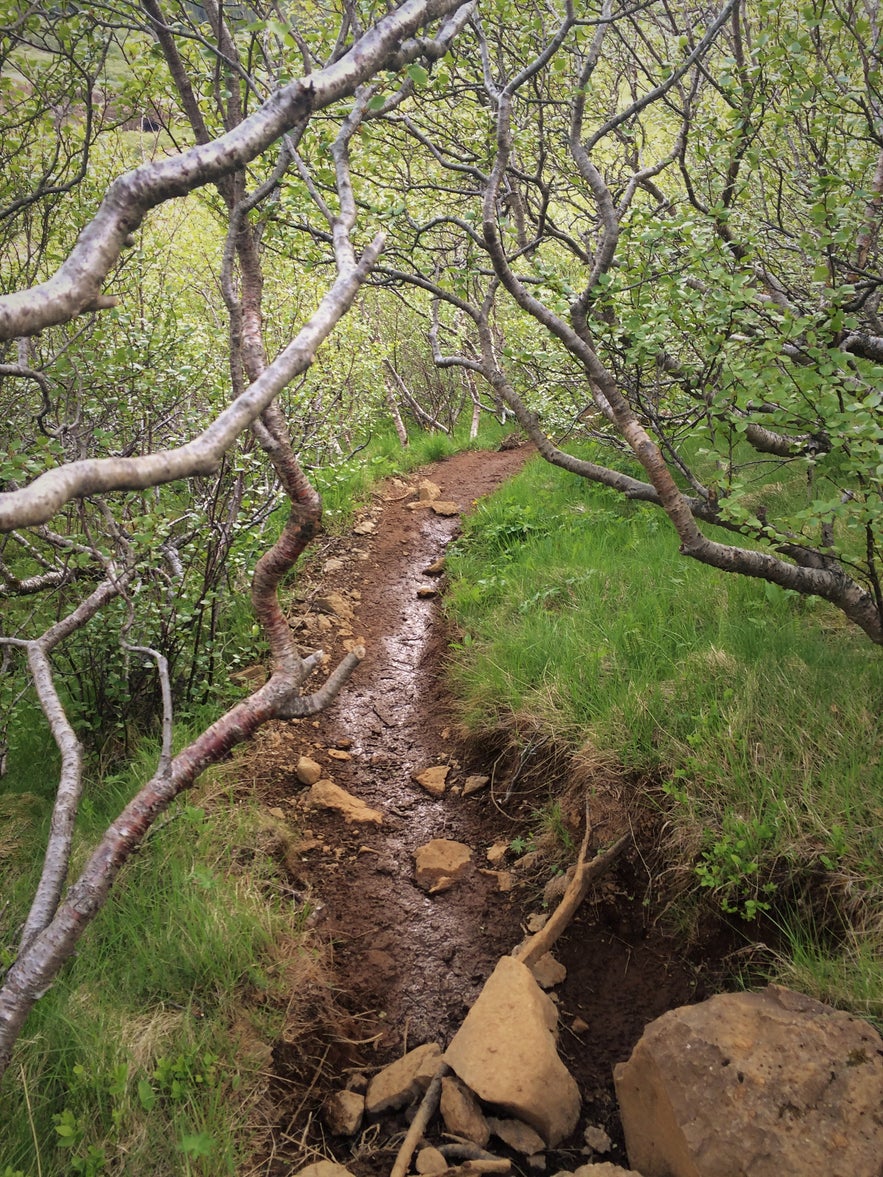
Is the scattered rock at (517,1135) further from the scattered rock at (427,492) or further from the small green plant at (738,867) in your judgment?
the scattered rock at (427,492)

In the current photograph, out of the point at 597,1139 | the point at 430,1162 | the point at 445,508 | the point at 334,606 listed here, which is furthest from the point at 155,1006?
the point at 445,508

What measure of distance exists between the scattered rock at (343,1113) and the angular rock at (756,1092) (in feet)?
3.29

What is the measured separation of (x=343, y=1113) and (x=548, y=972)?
1029mm

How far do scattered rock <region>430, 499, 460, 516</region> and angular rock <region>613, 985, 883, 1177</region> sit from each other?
7.66m

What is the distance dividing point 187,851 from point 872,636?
351 cm

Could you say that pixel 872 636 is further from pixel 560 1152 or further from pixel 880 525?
pixel 560 1152

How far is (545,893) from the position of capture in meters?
3.67

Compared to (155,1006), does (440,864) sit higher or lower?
lower

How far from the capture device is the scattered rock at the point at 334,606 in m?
6.87

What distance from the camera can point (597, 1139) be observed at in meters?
2.58

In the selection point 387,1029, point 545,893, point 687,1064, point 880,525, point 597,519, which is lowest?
point 387,1029

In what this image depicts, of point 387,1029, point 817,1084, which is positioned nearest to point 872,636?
point 817,1084

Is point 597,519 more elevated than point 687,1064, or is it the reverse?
point 597,519

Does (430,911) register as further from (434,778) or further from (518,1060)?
(518,1060)
